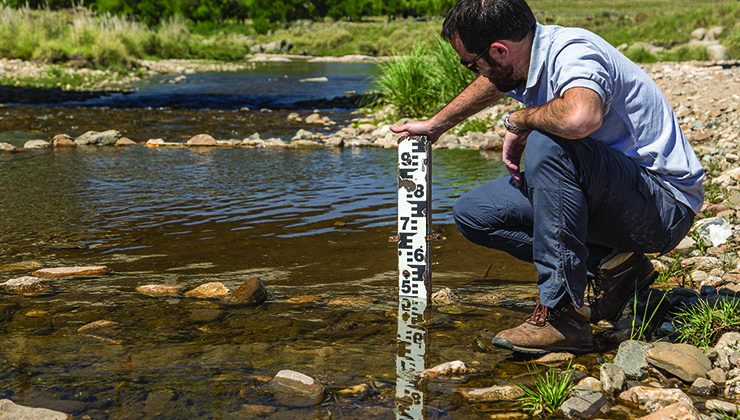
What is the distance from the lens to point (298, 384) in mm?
2949

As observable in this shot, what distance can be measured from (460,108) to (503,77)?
1.70ft

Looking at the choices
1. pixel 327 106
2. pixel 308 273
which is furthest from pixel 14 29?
pixel 308 273

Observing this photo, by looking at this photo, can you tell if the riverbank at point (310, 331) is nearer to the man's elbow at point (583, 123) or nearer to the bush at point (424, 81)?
the man's elbow at point (583, 123)

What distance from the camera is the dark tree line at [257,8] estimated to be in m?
58.8

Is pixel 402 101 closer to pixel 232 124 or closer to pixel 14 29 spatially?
pixel 232 124

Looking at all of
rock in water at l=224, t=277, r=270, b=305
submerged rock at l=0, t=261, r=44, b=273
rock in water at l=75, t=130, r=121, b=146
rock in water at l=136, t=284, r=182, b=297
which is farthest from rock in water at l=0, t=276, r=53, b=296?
rock in water at l=75, t=130, r=121, b=146

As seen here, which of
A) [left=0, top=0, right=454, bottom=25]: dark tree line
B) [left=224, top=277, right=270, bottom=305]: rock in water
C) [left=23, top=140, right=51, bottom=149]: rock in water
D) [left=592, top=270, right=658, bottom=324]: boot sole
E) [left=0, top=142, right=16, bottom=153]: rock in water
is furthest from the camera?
[left=0, top=0, right=454, bottom=25]: dark tree line

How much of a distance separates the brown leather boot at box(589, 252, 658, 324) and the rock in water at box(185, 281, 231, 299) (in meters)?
1.81

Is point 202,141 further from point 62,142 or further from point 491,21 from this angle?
point 491,21

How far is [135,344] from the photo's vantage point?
11.3 ft

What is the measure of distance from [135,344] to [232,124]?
11.5m

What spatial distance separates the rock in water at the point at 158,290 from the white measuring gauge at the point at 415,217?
118 centimetres

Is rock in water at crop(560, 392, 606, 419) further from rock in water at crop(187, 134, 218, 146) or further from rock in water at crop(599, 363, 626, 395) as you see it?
rock in water at crop(187, 134, 218, 146)

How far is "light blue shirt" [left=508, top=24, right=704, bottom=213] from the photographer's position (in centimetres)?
312
